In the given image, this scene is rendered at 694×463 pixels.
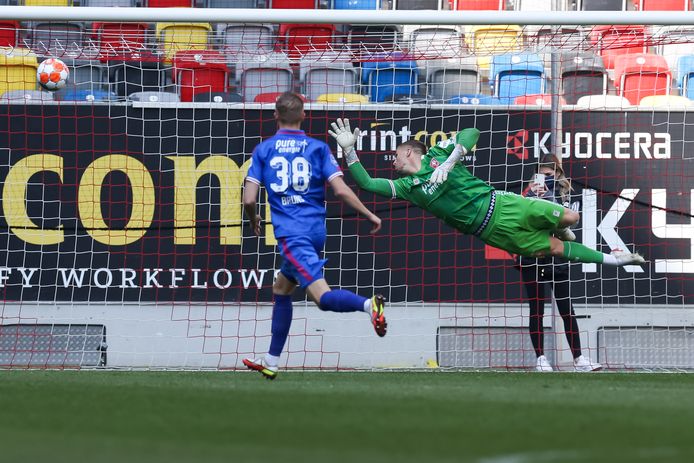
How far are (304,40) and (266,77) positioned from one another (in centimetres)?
125

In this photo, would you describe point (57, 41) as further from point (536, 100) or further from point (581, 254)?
point (581, 254)

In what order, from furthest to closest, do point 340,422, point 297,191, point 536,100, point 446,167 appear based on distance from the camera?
point 536,100, point 446,167, point 297,191, point 340,422

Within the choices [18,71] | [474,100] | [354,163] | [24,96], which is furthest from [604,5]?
[24,96]

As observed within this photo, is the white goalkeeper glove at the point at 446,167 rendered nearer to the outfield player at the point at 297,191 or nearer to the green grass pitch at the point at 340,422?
the outfield player at the point at 297,191

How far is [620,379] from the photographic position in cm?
816

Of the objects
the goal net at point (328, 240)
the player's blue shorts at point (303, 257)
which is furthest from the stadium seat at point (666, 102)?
the player's blue shorts at point (303, 257)

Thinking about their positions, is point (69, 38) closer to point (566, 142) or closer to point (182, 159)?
point (182, 159)

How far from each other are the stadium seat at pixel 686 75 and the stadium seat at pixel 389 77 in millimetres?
3039

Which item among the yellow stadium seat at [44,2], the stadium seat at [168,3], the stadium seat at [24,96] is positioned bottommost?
the stadium seat at [24,96]

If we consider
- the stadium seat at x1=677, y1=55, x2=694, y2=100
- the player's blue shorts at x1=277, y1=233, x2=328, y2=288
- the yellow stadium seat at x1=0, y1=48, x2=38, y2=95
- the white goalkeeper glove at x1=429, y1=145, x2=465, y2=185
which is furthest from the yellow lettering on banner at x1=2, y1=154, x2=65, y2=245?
the stadium seat at x1=677, y1=55, x2=694, y2=100

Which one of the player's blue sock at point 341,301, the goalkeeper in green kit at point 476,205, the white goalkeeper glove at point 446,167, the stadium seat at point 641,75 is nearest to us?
the player's blue sock at point 341,301

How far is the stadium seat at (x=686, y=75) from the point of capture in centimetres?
1176

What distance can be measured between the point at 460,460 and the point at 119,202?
24.4ft

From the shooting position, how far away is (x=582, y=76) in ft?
37.8
